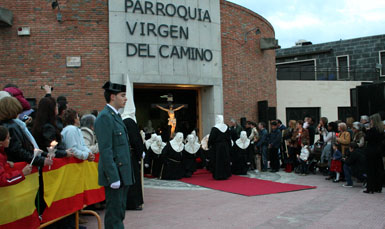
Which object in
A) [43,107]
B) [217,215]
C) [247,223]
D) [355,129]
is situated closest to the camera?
[43,107]

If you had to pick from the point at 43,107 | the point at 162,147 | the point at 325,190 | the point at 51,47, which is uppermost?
the point at 51,47

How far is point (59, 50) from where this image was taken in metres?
12.3

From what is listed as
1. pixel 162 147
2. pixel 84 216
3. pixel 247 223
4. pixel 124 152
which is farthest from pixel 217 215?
pixel 162 147

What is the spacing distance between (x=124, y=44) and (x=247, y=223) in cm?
863

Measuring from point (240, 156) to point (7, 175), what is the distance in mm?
9069

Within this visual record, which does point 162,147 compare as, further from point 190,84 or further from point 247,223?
point 247,223

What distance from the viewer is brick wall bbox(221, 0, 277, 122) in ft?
49.4

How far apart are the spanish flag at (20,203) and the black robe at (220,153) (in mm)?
7127

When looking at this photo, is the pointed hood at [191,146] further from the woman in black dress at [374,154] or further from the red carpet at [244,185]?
the woman in black dress at [374,154]

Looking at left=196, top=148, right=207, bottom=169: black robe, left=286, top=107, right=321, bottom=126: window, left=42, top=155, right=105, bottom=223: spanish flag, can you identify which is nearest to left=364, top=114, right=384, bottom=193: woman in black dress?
left=196, top=148, right=207, bottom=169: black robe

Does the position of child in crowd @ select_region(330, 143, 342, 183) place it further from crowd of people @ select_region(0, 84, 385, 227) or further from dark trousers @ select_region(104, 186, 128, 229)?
dark trousers @ select_region(104, 186, 128, 229)

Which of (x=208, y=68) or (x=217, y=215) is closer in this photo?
(x=217, y=215)

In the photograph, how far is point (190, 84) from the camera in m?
13.9

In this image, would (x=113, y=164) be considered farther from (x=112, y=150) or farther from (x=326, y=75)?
(x=326, y=75)
